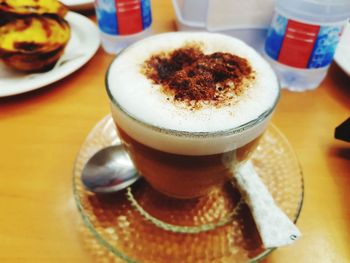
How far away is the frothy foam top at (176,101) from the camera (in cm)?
43

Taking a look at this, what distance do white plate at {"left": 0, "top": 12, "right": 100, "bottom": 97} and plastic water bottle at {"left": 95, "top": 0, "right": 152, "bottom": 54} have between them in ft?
0.14

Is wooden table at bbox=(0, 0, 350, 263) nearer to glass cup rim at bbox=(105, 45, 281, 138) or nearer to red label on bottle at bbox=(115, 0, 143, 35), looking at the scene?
red label on bottle at bbox=(115, 0, 143, 35)

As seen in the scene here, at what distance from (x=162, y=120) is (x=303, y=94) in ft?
1.82

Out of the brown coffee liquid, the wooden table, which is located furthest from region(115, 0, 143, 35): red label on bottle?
the brown coffee liquid

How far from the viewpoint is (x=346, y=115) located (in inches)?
31.2

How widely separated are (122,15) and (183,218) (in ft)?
1.92

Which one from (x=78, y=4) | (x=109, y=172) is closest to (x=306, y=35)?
(x=109, y=172)

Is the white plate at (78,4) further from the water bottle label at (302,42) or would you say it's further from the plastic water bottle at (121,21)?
the water bottle label at (302,42)

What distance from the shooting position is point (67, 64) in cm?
84

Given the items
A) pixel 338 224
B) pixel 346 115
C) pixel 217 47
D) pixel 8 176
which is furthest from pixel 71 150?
pixel 346 115

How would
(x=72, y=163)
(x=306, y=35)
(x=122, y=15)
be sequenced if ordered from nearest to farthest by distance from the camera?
(x=72, y=163)
(x=306, y=35)
(x=122, y=15)

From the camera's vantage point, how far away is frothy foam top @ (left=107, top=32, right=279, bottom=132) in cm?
43

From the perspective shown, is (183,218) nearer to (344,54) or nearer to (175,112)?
(175,112)

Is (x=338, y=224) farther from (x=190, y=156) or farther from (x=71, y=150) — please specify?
(x=71, y=150)
